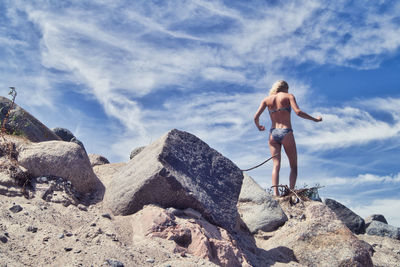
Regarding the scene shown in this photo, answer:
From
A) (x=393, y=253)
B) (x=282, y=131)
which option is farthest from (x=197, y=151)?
(x=393, y=253)

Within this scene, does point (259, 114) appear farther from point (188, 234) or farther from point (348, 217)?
point (188, 234)

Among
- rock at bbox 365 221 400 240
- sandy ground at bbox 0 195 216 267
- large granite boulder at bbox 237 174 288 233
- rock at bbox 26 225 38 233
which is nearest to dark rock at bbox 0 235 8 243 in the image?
sandy ground at bbox 0 195 216 267

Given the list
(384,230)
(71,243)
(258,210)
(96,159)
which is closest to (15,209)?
(71,243)

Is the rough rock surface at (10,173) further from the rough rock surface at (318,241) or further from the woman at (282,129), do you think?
the woman at (282,129)

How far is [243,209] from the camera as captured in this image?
21.4ft

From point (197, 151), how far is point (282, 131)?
3565 millimetres

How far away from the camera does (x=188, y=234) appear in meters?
3.83

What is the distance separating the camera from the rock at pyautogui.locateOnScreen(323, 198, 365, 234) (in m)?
8.89

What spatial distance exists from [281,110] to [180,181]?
429 cm

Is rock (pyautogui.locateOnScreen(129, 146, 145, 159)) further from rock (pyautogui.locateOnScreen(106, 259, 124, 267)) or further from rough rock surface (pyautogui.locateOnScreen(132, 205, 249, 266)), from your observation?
rock (pyautogui.locateOnScreen(106, 259, 124, 267))

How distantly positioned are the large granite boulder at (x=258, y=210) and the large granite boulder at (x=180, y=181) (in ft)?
4.32

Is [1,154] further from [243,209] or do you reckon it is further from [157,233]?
[243,209]

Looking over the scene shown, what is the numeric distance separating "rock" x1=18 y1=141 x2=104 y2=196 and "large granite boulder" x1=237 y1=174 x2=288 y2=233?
8.47 ft

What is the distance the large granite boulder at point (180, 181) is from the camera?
436cm
